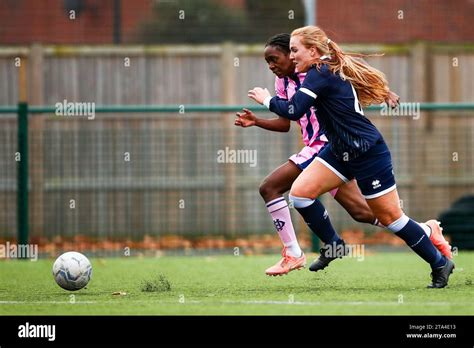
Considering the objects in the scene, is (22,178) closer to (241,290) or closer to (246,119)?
(241,290)

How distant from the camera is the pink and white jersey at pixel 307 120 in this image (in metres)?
9.27

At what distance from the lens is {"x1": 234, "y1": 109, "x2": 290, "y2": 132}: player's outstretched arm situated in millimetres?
8469

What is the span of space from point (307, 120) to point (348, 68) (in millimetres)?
1092

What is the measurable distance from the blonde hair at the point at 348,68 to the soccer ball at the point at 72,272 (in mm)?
2362

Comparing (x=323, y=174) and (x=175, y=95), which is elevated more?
(x=175, y=95)

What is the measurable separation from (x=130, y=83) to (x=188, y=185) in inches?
71.8

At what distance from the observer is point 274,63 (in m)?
9.16
